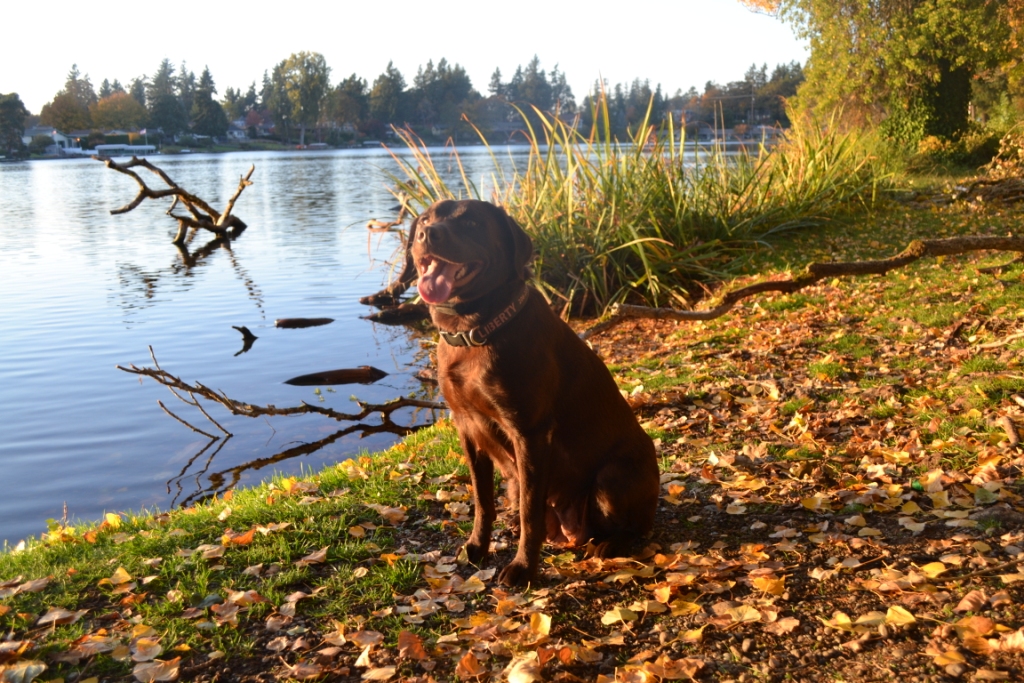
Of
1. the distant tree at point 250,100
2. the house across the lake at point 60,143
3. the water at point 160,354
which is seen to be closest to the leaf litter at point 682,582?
the water at point 160,354

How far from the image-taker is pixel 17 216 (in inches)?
1217

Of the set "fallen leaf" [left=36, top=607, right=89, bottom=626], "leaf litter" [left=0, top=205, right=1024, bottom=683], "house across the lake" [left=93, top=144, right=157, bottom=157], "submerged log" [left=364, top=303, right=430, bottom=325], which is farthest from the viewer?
"house across the lake" [left=93, top=144, right=157, bottom=157]

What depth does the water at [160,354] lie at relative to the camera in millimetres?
7910

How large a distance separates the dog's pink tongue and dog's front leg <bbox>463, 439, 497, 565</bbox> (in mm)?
738

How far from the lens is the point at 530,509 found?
348 cm

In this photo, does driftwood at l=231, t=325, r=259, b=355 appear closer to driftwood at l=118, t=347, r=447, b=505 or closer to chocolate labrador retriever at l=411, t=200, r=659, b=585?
driftwood at l=118, t=347, r=447, b=505

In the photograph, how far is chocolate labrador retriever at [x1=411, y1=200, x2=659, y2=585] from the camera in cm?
333

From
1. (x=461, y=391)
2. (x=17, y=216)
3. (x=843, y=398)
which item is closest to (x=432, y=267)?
(x=461, y=391)

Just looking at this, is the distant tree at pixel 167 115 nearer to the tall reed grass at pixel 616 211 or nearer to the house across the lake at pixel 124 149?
the house across the lake at pixel 124 149

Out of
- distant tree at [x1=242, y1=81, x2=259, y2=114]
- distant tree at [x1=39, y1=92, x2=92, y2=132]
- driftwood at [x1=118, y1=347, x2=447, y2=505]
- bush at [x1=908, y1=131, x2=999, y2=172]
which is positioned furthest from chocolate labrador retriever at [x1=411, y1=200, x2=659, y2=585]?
distant tree at [x1=242, y1=81, x2=259, y2=114]

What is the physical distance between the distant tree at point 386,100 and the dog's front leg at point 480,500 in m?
139

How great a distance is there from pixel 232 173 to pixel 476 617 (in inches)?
2321

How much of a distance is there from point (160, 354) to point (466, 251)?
1058 cm

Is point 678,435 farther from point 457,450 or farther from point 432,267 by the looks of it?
point 432,267
